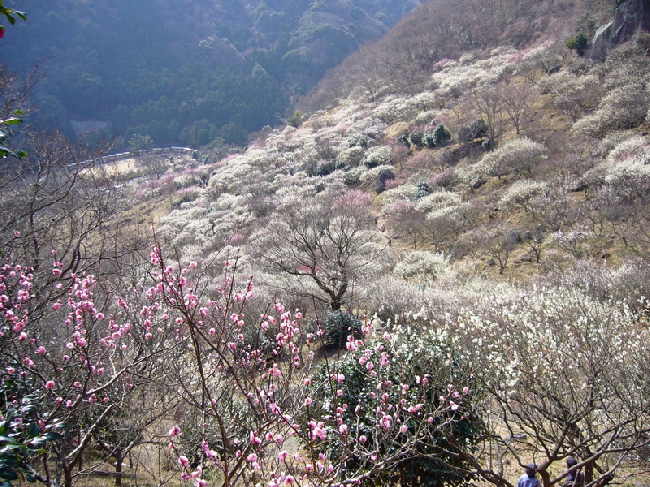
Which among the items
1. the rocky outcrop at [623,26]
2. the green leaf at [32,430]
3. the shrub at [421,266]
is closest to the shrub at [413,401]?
the green leaf at [32,430]

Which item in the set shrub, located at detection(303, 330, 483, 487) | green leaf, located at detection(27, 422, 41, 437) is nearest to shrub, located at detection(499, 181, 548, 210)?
shrub, located at detection(303, 330, 483, 487)

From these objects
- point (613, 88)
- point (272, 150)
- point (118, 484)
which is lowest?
point (118, 484)

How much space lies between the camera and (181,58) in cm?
9919

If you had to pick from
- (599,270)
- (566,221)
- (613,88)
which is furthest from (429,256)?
(613,88)

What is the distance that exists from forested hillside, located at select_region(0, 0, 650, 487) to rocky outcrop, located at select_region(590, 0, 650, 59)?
0.11 metres

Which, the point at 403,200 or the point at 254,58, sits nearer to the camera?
the point at 403,200

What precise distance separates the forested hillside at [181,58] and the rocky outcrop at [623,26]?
186 feet

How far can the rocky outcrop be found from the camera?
909 inches

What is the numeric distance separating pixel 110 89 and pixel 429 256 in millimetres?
95532

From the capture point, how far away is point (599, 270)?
32.7ft

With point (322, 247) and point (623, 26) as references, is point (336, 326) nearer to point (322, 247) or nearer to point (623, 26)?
point (322, 247)

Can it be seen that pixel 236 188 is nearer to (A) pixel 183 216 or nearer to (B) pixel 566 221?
(A) pixel 183 216

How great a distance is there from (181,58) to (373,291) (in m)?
107

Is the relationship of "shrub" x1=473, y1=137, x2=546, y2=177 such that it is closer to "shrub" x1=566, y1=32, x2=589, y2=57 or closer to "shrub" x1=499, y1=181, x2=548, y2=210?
"shrub" x1=499, y1=181, x2=548, y2=210
